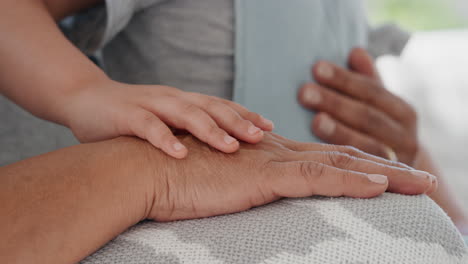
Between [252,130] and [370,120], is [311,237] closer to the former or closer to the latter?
[252,130]

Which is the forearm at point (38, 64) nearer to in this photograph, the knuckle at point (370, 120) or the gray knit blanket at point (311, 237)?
the gray knit blanket at point (311, 237)

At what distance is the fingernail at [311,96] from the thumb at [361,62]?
17cm

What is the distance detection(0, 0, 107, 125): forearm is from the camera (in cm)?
60

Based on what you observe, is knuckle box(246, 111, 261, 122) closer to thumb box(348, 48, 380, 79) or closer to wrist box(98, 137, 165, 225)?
wrist box(98, 137, 165, 225)

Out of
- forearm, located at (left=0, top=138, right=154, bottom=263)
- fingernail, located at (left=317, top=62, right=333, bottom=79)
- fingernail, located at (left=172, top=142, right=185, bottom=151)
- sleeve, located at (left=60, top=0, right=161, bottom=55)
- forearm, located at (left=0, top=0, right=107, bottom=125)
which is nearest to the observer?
forearm, located at (left=0, top=138, right=154, bottom=263)

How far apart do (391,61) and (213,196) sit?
116cm

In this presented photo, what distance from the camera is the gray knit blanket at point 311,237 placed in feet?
1.30

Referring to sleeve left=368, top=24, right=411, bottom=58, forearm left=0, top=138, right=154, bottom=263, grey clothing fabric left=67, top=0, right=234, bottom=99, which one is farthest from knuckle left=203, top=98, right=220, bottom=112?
sleeve left=368, top=24, right=411, bottom=58

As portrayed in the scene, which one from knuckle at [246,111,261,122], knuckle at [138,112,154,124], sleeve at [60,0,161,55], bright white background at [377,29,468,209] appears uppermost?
sleeve at [60,0,161,55]

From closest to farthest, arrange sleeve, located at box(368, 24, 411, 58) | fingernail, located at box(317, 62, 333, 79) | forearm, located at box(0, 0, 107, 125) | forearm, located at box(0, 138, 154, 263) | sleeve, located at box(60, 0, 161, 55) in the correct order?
forearm, located at box(0, 138, 154, 263), forearm, located at box(0, 0, 107, 125), sleeve, located at box(60, 0, 161, 55), fingernail, located at box(317, 62, 333, 79), sleeve, located at box(368, 24, 411, 58)

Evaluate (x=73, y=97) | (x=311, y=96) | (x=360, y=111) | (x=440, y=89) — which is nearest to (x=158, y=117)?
(x=73, y=97)

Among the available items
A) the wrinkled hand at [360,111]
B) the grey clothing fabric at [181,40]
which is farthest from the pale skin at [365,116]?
the grey clothing fabric at [181,40]

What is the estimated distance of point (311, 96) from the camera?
81 cm

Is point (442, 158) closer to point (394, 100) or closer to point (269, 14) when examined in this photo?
point (394, 100)
